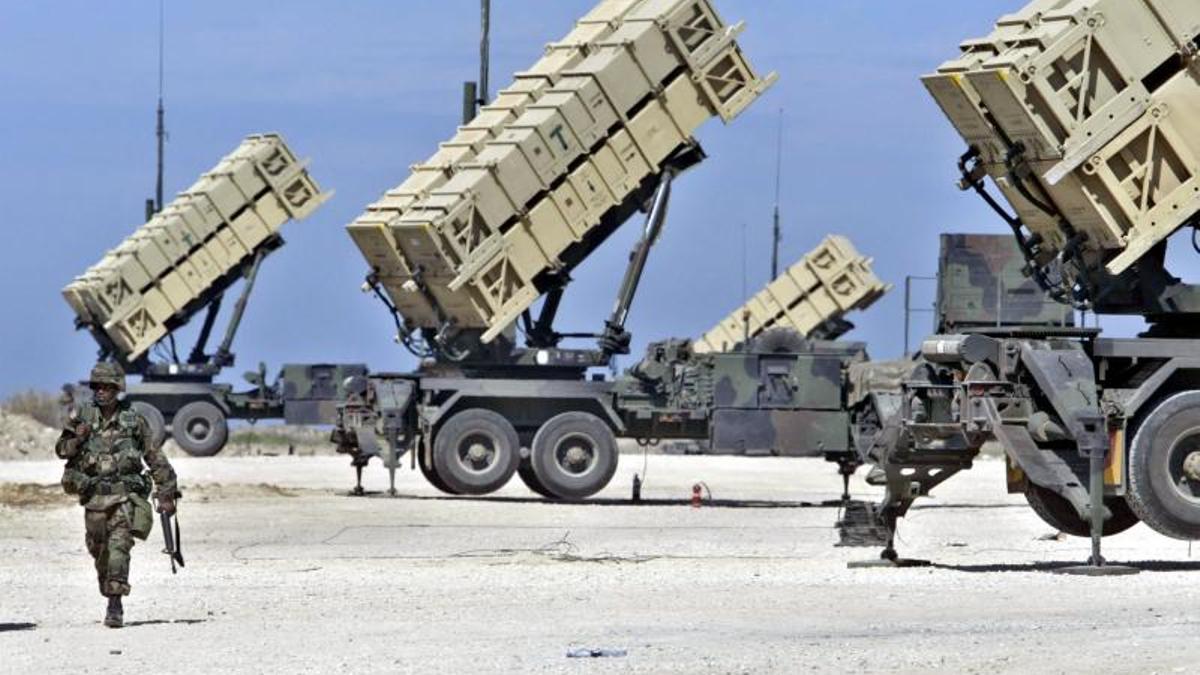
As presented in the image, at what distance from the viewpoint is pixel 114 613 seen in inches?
626

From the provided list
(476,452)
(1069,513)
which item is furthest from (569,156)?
(1069,513)

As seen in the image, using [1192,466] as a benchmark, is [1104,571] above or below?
below

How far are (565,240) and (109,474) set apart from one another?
56.9 ft

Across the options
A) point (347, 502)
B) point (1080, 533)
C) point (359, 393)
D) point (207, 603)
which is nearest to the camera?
point (207, 603)

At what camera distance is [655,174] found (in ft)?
110

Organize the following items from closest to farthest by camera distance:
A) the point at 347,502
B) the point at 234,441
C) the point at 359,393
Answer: the point at 347,502
the point at 359,393
the point at 234,441

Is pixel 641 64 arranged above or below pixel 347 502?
above

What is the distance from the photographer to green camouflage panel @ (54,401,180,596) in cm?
1611

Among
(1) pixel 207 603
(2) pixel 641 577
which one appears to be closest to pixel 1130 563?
(2) pixel 641 577

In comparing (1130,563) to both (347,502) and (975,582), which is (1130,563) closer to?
(975,582)

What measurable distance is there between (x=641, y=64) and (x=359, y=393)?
5.48m

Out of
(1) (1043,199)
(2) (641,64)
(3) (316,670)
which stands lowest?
(3) (316,670)

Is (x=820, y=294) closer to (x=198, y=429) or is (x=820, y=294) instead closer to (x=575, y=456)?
(x=198, y=429)

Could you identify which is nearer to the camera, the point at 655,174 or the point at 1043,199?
the point at 1043,199
